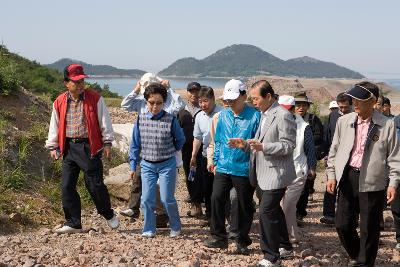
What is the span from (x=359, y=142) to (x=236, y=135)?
117 centimetres

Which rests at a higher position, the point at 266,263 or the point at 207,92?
the point at 207,92

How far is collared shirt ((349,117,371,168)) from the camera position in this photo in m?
4.83

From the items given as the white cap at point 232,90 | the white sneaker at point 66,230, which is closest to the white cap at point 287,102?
the white cap at point 232,90

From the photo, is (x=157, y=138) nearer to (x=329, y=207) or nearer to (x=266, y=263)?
(x=266, y=263)

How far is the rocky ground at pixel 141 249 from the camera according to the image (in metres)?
4.85

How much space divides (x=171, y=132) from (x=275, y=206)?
5.19ft

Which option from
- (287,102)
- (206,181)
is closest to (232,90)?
(287,102)

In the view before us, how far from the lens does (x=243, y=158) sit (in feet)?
17.2

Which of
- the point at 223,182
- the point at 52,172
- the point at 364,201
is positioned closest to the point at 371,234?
the point at 364,201

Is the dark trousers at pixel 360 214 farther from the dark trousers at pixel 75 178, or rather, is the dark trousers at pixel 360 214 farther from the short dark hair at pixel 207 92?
the dark trousers at pixel 75 178

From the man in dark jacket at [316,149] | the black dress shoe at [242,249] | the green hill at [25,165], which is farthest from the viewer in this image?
the man in dark jacket at [316,149]

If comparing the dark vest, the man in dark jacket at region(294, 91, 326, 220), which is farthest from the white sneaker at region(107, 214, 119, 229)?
the man in dark jacket at region(294, 91, 326, 220)

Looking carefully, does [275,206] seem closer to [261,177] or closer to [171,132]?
[261,177]

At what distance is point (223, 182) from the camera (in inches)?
211
